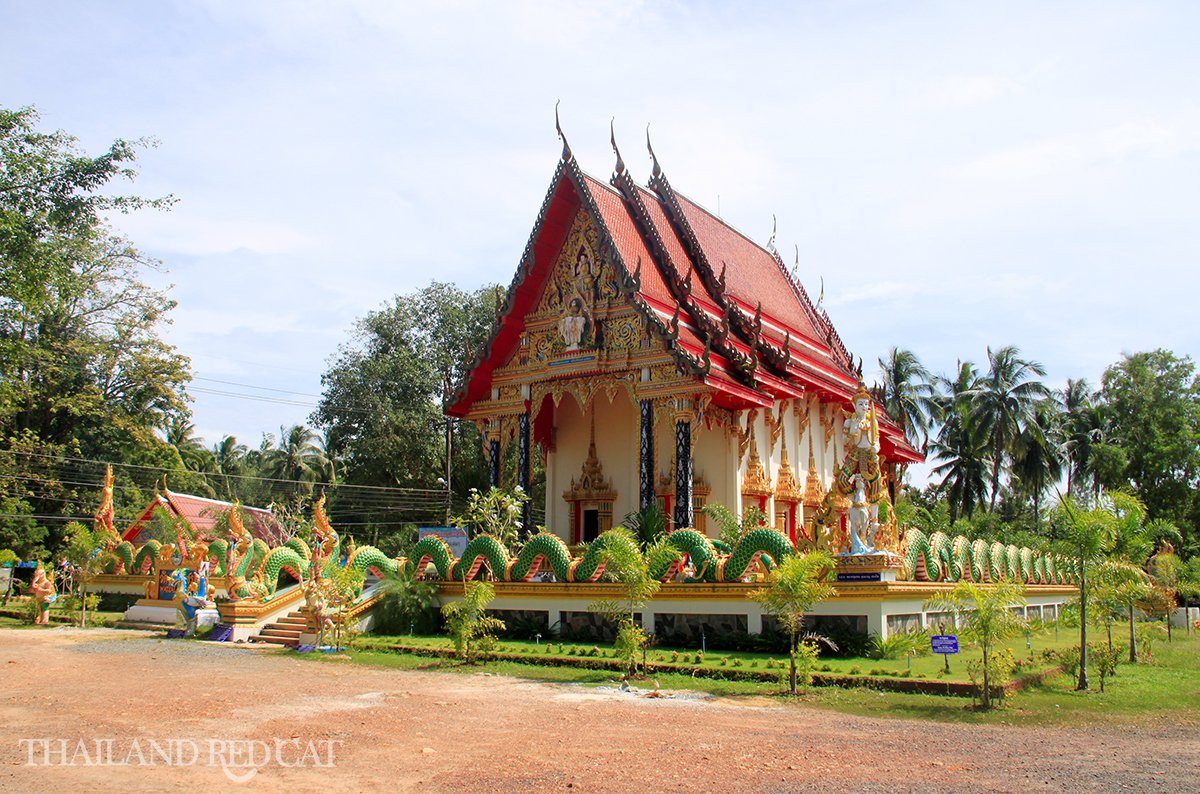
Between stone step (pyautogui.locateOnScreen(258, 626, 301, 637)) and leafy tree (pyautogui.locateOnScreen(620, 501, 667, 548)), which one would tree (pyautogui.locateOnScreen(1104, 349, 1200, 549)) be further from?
stone step (pyautogui.locateOnScreen(258, 626, 301, 637))

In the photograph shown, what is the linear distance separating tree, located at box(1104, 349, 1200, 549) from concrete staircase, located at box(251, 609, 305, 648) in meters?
30.7

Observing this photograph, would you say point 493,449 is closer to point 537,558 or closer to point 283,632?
point 537,558

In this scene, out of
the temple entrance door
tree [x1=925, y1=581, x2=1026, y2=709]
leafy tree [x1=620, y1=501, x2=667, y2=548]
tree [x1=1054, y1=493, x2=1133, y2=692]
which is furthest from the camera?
the temple entrance door

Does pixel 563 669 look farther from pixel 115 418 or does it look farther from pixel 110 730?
pixel 115 418

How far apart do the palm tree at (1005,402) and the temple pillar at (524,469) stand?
20352 mm

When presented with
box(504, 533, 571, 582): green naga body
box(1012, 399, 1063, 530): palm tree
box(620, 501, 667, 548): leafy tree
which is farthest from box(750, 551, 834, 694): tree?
box(1012, 399, 1063, 530): palm tree

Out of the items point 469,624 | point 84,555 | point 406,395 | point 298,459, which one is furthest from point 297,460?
point 469,624

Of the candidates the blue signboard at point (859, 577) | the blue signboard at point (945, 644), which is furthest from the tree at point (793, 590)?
the blue signboard at point (859, 577)

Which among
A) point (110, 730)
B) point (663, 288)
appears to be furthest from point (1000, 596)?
point (663, 288)

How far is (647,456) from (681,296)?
12.9 feet

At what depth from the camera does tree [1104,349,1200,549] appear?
117 feet

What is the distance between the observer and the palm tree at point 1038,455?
34.7m

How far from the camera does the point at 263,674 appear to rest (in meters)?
10.9

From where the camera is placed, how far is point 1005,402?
34.5m
